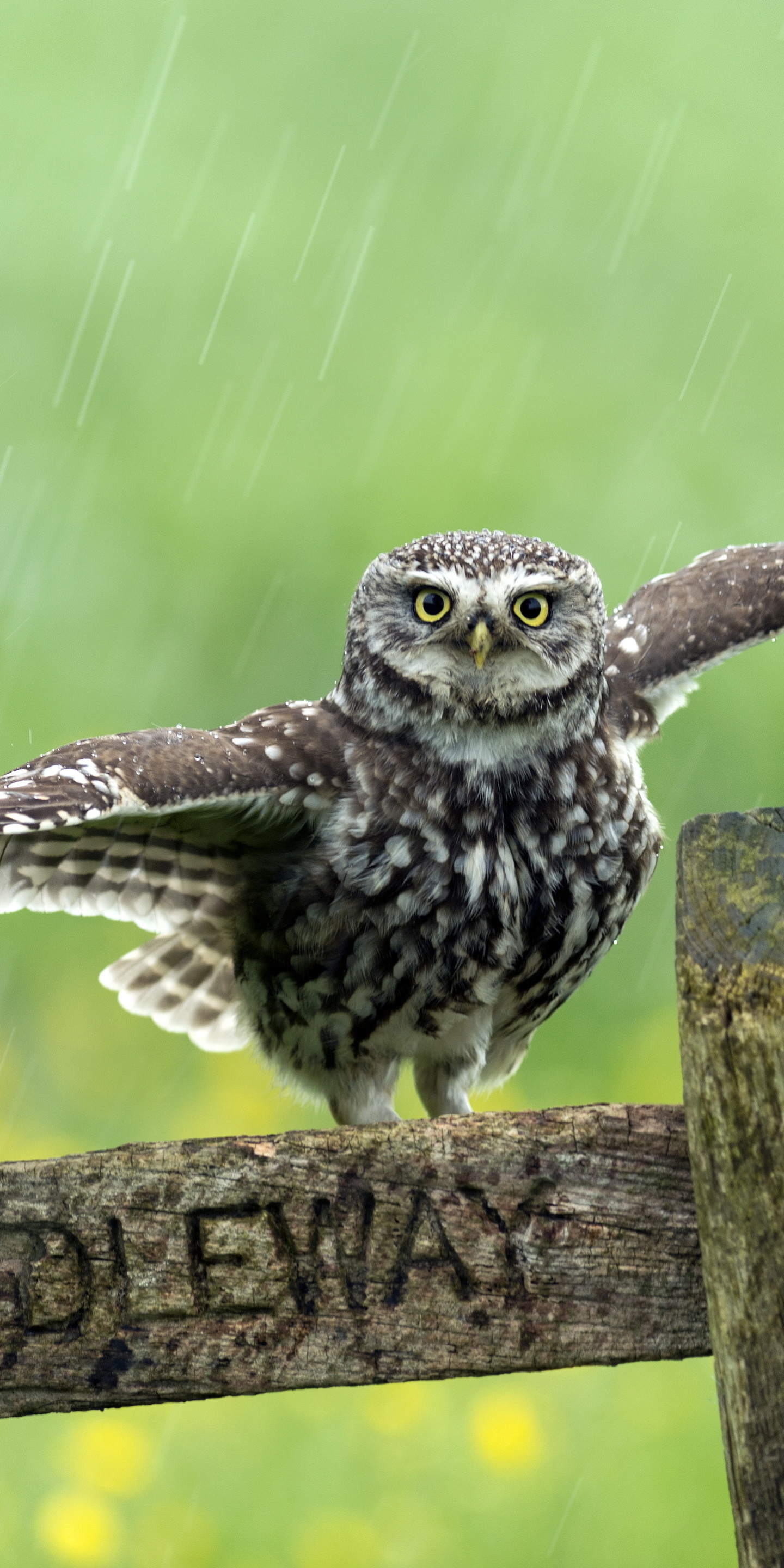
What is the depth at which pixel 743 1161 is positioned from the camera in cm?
138

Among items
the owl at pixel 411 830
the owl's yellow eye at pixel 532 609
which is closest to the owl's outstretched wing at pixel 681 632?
the owl at pixel 411 830

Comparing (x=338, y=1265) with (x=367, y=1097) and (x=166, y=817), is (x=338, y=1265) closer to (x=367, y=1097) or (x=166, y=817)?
(x=166, y=817)

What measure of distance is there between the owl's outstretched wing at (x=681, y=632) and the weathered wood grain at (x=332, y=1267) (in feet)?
→ 5.60

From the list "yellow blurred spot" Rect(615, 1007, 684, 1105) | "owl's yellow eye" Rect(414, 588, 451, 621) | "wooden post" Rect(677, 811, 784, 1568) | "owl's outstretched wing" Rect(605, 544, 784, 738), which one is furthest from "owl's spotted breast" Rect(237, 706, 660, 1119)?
"yellow blurred spot" Rect(615, 1007, 684, 1105)

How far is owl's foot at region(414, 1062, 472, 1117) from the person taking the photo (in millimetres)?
3035

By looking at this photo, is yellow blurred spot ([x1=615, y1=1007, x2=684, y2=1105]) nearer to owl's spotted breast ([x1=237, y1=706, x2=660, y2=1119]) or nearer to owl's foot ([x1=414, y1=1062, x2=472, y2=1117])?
owl's foot ([x1=414, y1=1062, x2=472, y2=1117])

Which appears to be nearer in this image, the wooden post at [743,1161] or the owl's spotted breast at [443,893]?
the wooden post at [743,1161]

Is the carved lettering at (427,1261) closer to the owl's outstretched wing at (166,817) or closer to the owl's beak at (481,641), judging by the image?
the owl's outstretched wing at (166,817)

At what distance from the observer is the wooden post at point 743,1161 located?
4.50 feet

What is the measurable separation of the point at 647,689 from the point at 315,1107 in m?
1.15

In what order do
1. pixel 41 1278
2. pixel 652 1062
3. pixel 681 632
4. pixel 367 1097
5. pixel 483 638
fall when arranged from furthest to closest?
pixel 652 1062, pixel 681 632, pixel 367 1097, pixel 483 638, pixel 41 1278

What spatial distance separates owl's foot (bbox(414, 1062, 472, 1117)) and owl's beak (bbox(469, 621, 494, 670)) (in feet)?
2.81

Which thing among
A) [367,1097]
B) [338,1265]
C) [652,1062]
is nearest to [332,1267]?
[338,1265]

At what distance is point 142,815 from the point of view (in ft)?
8.41
